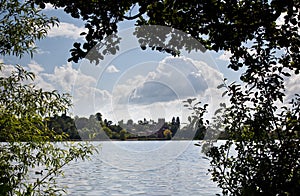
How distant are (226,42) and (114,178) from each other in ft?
42.0

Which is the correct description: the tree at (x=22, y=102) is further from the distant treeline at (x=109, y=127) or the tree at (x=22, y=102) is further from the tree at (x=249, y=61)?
the tree at (x=249, y=61)

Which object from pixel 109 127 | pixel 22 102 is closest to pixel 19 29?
pixel 22 102

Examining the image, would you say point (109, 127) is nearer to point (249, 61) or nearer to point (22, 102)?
point (22, 102)

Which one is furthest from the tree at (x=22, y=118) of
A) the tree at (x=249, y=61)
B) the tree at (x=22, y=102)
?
the tree at (x=249, y=61)

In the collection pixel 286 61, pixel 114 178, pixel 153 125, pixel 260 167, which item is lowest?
pixel 114 178

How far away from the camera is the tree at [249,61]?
2.74 metres

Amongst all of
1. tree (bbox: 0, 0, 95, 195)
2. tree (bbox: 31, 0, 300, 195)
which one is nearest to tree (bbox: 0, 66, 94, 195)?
tree (bbox: 0, 0, 95, 195)

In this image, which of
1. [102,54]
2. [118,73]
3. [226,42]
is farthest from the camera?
[118,73]

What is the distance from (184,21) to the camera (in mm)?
3131

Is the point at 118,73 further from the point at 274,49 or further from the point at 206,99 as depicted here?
the point at 274,49

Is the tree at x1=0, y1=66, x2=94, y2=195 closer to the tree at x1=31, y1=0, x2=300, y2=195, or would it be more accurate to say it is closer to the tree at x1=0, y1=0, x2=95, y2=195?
the tree at x1=0, y1=0, x2=95, y2=195

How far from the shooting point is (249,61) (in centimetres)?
293

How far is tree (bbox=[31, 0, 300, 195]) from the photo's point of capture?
2736 millimetres

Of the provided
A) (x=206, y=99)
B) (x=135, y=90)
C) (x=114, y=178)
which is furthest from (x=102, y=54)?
(x=114, y=178)
